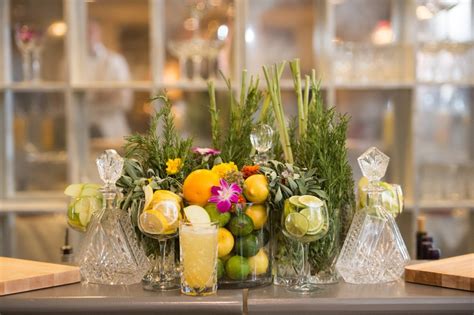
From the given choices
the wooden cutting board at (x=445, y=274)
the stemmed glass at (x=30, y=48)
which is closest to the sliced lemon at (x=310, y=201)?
the wooden cutting board at (x=445, y=274)

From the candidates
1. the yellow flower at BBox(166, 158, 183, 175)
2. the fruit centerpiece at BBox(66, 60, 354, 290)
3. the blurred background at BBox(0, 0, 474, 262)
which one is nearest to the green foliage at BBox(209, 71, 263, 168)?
the fruit centerpiece at BBox(66, 60, 354, 290)

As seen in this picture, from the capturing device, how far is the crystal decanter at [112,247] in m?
1.24

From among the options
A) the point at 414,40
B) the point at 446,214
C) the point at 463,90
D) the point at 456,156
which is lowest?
the point at 446,214

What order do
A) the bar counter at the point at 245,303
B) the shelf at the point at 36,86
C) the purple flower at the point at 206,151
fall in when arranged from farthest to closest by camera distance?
the shelf at the point at 36,86 → the purple flower at the point at 206,151 → the bar counter at the point at 245,303

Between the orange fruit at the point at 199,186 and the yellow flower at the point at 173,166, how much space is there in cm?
5

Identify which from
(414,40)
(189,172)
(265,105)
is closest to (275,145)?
(265,105)

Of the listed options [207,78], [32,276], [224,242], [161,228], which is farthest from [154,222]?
[207,78]

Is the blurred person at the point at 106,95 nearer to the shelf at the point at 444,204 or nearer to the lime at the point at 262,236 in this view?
the shelf at the point at 444,204

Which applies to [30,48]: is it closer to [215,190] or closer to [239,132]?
[239,132]

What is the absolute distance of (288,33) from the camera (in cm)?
345

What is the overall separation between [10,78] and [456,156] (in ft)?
6.83

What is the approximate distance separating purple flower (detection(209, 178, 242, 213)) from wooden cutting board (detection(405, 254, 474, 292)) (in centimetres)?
32

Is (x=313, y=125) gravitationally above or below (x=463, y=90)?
below

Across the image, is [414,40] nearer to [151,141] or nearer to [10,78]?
[10,78]
